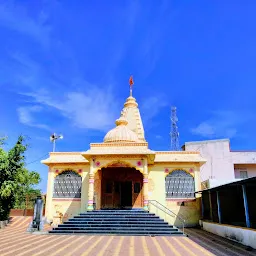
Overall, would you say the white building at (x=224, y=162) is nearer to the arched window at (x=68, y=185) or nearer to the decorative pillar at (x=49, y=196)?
the arched window at (x=68, y=185)

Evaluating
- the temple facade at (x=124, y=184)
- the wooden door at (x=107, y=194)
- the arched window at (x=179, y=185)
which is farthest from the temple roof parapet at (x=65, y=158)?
the arched window at (x=179, y=185)

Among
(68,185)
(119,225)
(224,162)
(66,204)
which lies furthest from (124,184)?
(224,162)

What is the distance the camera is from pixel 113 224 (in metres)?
12.0

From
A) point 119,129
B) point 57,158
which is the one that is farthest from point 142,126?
point 57,158

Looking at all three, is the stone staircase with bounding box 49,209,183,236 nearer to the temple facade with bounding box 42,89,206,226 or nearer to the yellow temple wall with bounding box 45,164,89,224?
the temple facade with bounding box 42,89,206,226

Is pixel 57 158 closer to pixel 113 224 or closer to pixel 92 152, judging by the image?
pixel 92 152

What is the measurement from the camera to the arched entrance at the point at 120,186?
1702 centimetres

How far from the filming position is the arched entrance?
17016 millimetres

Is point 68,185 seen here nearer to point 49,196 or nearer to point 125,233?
point 49,196

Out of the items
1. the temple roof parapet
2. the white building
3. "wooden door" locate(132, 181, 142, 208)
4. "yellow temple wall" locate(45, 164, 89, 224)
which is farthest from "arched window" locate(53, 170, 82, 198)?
the white building

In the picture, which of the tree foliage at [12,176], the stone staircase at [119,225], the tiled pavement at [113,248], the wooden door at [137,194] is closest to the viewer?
the tiled pavement at [113,248]

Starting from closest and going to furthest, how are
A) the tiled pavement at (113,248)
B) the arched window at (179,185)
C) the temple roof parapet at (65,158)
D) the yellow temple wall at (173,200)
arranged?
the tiled pavement at (113,248), the yellow temple wall at (173,200), the arched window at (179,185), the temple roof parapet at (65,158)

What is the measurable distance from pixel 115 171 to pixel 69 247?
9.36 metres

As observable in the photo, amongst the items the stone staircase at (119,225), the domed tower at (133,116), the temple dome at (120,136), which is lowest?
the stone staircase at (119,225)
